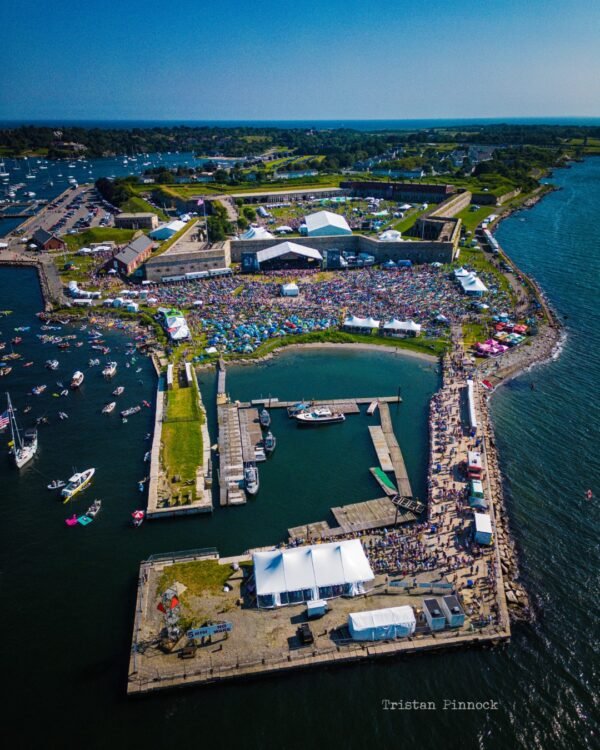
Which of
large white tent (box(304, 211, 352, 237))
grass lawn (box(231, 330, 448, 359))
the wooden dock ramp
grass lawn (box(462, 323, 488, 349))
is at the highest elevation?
large white tent (box(304, 211, 352, 237))

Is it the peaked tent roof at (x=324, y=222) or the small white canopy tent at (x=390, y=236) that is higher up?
the peaked tent roof at (x=324, y=222)

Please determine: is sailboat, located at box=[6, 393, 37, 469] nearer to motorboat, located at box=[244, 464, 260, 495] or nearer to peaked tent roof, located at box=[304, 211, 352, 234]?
motorboat, located at box=[244, 464, 260, 495]

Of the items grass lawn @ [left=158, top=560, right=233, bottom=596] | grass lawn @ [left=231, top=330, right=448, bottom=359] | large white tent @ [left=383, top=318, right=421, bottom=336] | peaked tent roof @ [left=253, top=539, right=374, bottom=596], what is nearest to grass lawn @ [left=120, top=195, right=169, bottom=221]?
grass lawn @ [left=231, top=330, right=448, bottom=359]

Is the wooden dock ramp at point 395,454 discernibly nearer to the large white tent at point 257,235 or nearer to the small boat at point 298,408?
the small boat at point 298,408

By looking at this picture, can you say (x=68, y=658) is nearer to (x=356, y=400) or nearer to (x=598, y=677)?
(x=598, y=677)

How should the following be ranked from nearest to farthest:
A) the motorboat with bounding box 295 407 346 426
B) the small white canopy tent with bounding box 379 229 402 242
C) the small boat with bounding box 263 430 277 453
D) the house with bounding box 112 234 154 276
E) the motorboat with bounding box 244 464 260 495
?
the motorboat with bounding box 244 464 260 495 < the small boat with bounding box 263 430 277 453 < the motorboat with bounding box 295 407 346 426 < the house with bounding box 112 234 154 276 < the small white canopy tent with bounding box 379 229 402 242

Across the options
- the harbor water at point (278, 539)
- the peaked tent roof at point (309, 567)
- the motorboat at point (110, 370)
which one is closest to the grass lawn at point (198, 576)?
the harbor water at point (278, 539)

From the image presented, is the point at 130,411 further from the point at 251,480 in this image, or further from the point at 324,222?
the point at 324,222
